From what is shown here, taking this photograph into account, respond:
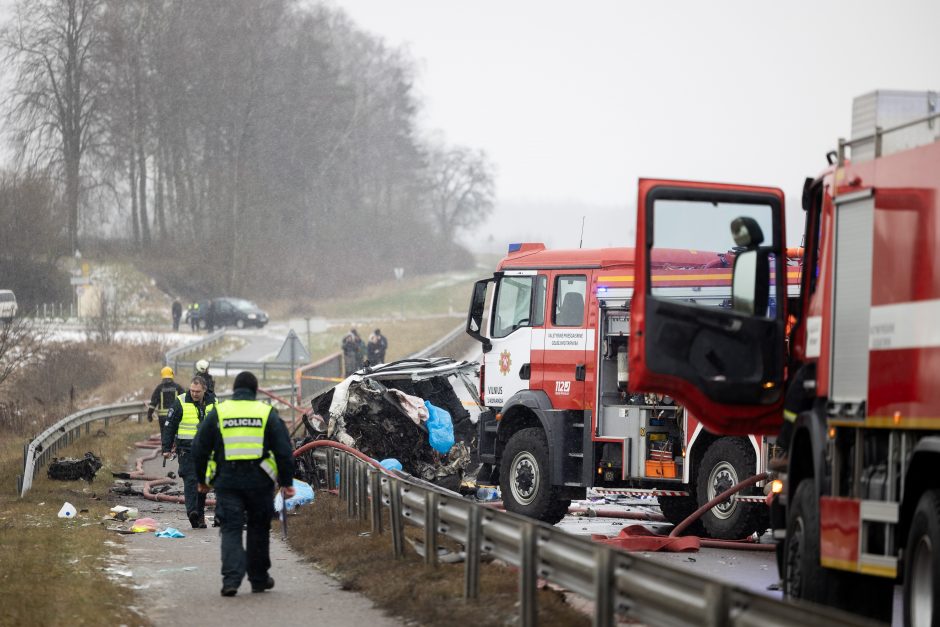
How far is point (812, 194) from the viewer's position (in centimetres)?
993

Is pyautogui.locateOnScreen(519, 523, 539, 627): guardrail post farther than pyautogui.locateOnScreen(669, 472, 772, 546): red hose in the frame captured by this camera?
No

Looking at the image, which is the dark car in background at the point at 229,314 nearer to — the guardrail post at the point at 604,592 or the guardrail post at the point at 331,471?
the guardrail post at the point at 331,471

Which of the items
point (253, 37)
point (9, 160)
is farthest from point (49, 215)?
point (253, 37)

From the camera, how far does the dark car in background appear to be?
6662 centimetres

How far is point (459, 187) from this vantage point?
390 ft

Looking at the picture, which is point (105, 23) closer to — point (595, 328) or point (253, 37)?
point (253, 37)

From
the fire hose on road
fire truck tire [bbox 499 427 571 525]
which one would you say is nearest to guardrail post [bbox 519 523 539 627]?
the fire hose on road

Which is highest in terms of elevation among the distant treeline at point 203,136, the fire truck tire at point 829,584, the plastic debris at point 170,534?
the distant treeline at point 203,136

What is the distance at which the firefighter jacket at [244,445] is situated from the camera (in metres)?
11.4

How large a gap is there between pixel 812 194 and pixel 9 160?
187 ft

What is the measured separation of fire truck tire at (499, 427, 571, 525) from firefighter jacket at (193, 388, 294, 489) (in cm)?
574

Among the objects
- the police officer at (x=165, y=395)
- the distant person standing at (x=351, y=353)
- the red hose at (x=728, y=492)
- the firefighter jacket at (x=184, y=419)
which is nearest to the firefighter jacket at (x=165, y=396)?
the police officer at (x=165, y=395)

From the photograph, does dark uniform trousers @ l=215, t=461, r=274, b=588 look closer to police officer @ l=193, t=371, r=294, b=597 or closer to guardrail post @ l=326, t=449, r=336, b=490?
police officer @ l=193, t=371, r=294, b=597

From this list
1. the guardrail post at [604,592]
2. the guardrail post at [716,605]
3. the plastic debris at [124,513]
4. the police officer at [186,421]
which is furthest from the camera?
the police officer at [186,421]
